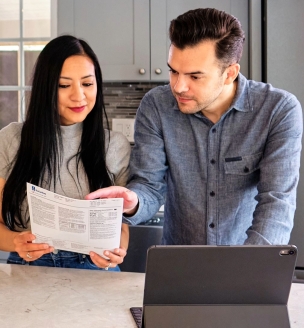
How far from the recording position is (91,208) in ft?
4.16

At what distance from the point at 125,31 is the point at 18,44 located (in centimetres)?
82

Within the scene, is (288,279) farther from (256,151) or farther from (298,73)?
(298,73)

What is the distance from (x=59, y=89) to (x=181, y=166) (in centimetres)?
48

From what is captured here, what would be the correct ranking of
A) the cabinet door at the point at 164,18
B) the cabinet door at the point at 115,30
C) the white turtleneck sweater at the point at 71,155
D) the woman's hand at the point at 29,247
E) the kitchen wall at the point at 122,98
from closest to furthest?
1. the woman's hand at the point at 29,247
2. the white turtleneck sweater at the point at 71,155
3. the cabinet door at the point at 164,18
4. the cabinet door at the point at 115,30
5. the kitchen wall at the point at 122,98

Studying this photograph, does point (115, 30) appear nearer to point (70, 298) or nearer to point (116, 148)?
point (116, 148)

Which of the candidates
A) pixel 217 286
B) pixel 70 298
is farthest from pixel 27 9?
pixel 217 286

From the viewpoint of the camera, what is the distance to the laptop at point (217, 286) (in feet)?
3.04

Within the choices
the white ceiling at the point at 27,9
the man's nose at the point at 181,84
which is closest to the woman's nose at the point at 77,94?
the man's nose at the point at 181,84

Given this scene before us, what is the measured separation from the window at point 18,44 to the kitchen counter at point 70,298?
6.18ft

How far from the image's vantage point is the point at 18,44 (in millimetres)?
3162

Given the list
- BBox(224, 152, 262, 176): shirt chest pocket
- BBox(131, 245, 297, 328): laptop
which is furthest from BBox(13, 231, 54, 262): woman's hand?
BBox(224, 152, 262, 176): shirt chest pocket

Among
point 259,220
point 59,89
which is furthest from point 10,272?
point 259,220

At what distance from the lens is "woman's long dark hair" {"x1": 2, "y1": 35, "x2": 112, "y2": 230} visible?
1577 mm

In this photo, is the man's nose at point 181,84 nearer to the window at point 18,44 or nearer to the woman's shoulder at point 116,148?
the woman's shoulder at point 116,148
